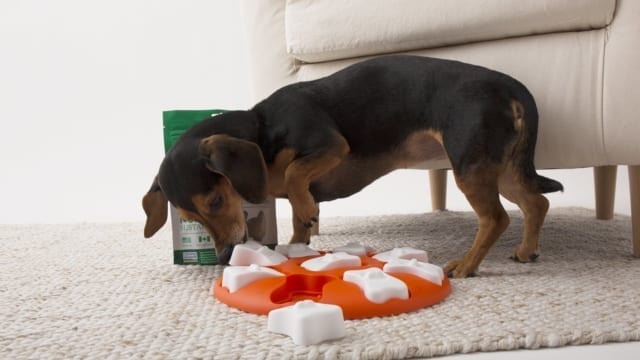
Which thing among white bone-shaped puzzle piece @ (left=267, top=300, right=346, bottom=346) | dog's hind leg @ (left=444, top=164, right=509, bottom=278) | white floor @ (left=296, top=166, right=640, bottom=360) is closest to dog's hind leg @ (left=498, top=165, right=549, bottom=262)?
dog's hind leg @ (left=444, top=164, right=509, bottom=278)

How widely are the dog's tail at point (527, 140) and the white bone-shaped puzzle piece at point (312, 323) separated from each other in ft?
2.04

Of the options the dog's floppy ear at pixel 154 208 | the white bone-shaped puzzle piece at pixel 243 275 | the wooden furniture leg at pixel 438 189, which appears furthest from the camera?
the wooden furniture leg at pixel 438 189

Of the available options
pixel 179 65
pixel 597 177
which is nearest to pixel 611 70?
pixel 597 177

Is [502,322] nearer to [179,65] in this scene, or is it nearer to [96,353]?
[96,353]

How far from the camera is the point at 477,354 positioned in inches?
36.0

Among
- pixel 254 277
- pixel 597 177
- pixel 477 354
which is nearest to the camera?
pixel 477 354

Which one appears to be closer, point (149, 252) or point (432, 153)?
point (432, 153)

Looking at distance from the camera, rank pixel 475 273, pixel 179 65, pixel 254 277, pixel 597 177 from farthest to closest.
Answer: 1. pixel 179 65
2. pixel 597 177
3. pixel 475 273
4. pixel 254 277

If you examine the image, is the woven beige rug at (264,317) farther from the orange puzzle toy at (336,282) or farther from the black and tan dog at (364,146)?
the black and tan dog at (364,146)

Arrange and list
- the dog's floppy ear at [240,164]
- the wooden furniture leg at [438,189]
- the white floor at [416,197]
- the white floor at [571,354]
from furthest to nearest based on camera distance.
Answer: the white floor at [416,197] < the wooden furniture leg at [438,189] < the dog's floppy ear at [240,164] < the white floor at [571,354]

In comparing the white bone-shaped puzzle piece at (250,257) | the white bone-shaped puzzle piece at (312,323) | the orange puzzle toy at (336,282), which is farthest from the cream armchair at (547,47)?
the white bone-shaped puzzle piece at (312,323)

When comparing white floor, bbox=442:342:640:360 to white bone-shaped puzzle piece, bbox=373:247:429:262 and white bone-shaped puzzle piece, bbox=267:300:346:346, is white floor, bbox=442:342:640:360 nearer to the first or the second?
white bone-shaped puzzle piece, bbox=267:300:346:346

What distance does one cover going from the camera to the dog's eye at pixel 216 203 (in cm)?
141

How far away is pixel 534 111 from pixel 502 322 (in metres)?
0.55
